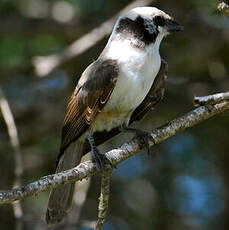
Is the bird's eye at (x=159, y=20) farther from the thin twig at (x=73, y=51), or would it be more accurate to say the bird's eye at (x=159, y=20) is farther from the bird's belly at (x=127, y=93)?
the thin twig at (x=73, y=51)

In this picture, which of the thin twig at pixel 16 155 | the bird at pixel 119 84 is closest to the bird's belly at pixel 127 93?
the bird at pixel 119 84

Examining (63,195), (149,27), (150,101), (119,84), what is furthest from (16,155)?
(149,27)

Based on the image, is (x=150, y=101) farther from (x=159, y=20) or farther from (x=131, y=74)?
(x=159, y=20)

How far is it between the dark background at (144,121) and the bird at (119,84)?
61.5 inches

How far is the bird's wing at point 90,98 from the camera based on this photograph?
14.5 ft

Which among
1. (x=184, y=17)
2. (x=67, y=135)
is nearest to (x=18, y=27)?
(x=184, y=17)

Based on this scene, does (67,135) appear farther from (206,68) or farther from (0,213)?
(206,68)

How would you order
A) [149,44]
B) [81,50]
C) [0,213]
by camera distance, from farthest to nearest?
[0,213] → [81,50] → [149,44]

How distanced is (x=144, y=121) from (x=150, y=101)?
1830 millimetres

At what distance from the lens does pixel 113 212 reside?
646 cm

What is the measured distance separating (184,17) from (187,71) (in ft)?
2.07

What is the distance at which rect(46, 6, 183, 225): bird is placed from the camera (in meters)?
4.42

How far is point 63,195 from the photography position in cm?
468

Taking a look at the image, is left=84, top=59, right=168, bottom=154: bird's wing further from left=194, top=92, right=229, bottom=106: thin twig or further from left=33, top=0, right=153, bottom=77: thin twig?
left=33, top=0, right=153, bottom=77: thin twig
